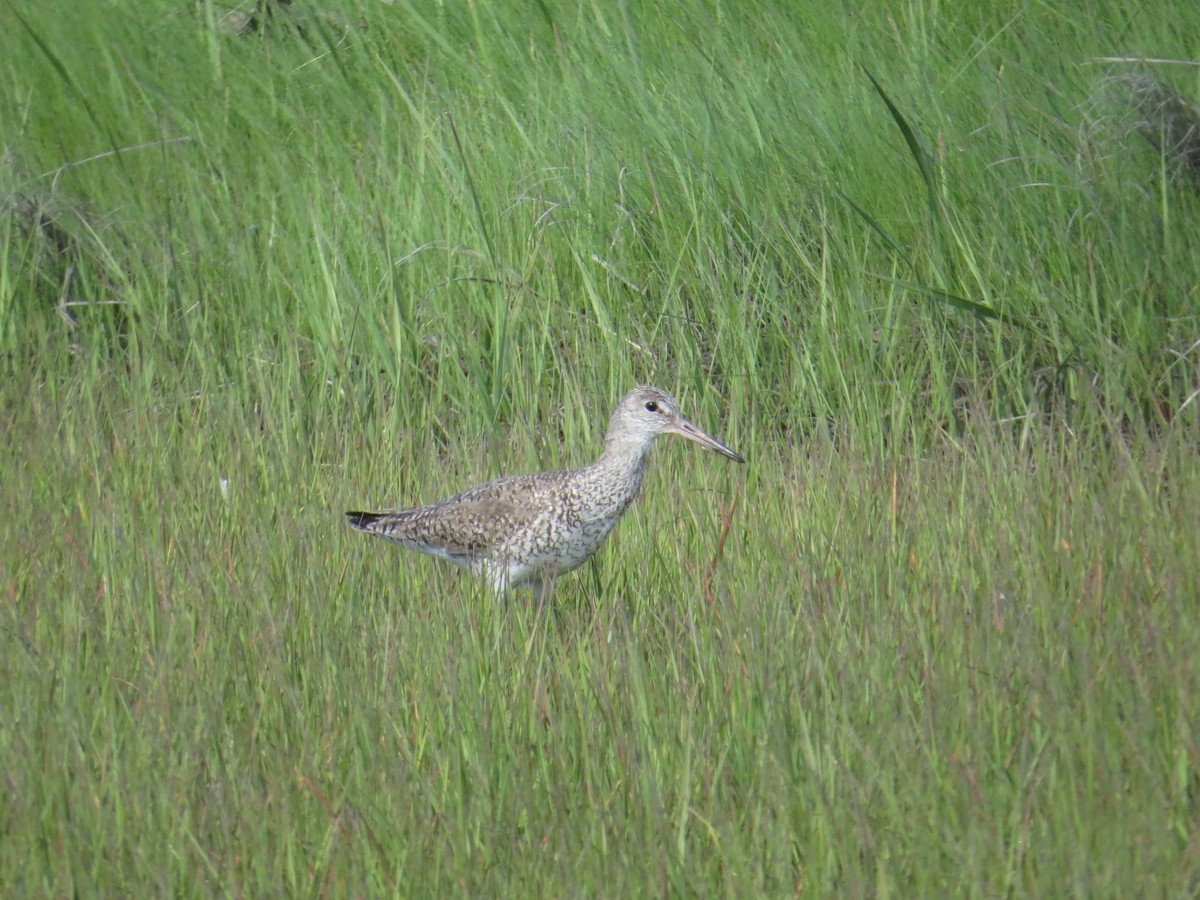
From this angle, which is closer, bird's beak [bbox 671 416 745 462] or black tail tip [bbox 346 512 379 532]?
black tail tip [bbox 346 512 379 532]

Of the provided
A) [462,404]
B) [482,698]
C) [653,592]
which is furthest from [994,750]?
[462,404]

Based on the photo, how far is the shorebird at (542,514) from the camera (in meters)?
4.18

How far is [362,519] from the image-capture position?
4156 millimetres

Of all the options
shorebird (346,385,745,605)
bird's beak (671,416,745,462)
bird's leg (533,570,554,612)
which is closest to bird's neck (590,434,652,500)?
shorebird (346,385,745,605)

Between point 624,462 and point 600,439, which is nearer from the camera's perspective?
point 624,462

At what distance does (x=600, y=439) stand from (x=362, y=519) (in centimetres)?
103

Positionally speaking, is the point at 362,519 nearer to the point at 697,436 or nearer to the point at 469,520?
the point at 469,520

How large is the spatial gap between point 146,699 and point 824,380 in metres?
2.67

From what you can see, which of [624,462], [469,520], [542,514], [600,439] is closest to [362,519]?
[469,520]

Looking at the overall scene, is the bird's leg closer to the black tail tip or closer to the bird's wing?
the bird's wing

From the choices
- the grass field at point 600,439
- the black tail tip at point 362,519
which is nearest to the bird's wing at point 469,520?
the black tail tip at point 362,519

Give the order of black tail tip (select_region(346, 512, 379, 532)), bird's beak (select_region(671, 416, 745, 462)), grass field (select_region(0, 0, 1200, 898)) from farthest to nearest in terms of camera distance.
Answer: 1. bird's beak (select_region(671, 416, 745, 462))
2. black tail tip (select_region(346, 512, 379, 532))
3. grass field (select_region(0, 0, 1200, 898))

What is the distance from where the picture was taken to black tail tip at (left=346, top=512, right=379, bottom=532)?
162 inches

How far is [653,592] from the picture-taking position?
3918 mm
